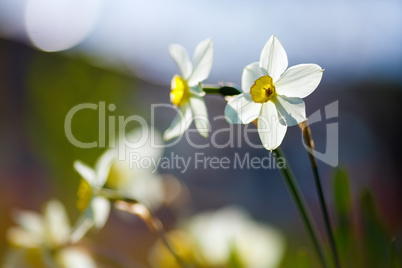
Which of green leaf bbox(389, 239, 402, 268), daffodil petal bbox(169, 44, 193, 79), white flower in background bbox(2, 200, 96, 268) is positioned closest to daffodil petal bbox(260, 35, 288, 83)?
daffodil petal bbox(169, 44, 193, 79)

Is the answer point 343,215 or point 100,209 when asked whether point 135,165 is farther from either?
point 343,215

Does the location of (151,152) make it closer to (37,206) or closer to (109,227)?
Result: (109,227)

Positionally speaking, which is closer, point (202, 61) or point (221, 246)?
point (202, 61)

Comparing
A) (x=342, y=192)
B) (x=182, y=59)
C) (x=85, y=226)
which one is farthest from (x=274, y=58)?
(x=85, y=226)

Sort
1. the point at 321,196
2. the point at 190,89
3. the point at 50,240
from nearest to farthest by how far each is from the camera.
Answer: the point at 321,196 < the point at 190,89 < the point at 50,240

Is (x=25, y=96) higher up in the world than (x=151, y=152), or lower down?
higher up

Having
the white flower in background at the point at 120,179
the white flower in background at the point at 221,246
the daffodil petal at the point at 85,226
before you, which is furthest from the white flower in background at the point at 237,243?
the daffodil petal at the point at 85,226

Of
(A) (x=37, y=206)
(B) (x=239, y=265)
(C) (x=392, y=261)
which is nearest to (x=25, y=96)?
(A) (x=37, y=206)

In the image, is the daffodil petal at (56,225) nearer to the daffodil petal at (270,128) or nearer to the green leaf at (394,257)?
the daffodil petal at (270,128)
